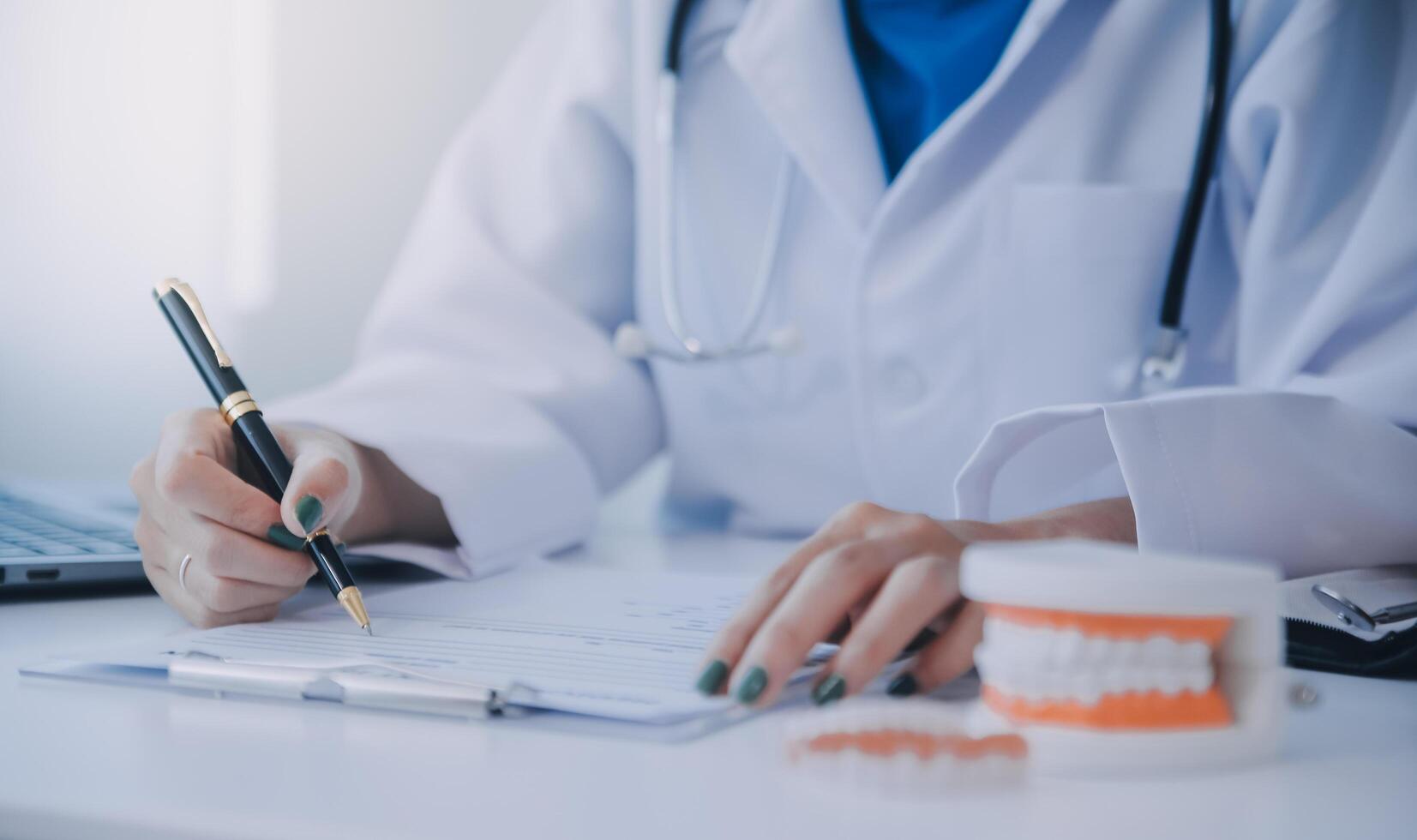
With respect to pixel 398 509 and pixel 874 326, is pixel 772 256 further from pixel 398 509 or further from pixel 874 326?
pixel 398 509

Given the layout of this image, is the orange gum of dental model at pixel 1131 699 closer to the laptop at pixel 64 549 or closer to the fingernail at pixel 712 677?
the fingernail at pixel 712 677

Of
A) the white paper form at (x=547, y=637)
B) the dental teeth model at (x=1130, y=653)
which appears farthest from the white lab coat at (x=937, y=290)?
the dental teeth model at (x=1130, y=653)

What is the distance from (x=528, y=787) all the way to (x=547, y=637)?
19 cm

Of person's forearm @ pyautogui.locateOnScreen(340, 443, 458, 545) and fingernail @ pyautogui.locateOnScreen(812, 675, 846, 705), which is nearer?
fingernail @ pyautogui.locateOnScreen(812, 675, 846, 705)

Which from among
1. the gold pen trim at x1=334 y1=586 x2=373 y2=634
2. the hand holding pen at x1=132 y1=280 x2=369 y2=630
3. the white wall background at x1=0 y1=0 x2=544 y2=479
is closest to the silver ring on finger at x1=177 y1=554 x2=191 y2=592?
the hand holding pen at x1=132 y1=280 x2=369 y2=630

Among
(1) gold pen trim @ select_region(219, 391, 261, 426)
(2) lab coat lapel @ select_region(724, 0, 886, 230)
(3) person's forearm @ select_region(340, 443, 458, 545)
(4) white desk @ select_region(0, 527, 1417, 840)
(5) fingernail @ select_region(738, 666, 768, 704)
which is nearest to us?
(4) white desk @ select_region(0, 527, 1417, 840)

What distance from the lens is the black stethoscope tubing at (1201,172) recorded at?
0.84 metres

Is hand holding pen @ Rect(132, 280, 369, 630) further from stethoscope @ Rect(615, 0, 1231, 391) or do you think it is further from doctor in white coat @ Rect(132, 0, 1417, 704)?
stethoscope @ Rect(615, 0, 1231, 391)

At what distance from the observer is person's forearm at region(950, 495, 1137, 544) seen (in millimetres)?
622

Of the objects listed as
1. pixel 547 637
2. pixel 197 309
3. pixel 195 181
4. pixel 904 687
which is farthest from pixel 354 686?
pixel 195 181

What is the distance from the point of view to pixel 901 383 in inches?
37.7

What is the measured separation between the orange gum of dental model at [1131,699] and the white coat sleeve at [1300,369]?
0.23m

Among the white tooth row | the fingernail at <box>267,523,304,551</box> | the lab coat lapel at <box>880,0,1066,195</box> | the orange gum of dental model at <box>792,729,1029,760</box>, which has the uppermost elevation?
the lab coat lapel at <box>880,0,1066,195</box>

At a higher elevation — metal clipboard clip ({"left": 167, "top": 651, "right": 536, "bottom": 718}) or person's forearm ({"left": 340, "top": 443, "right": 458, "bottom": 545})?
person's forearm ({"left": 340, "top": 443, "right": 458, "bottom": 545})
